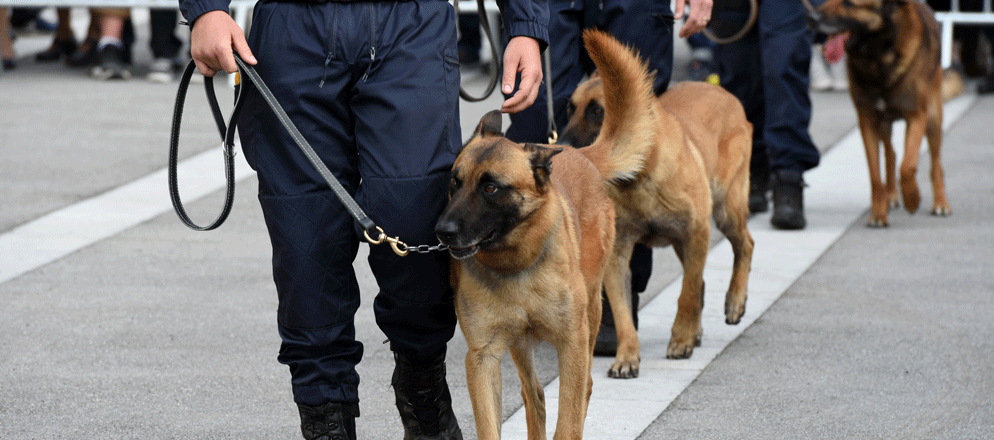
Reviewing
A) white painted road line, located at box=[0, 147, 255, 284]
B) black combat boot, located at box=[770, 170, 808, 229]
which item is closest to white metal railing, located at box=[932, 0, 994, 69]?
black combat boot, located at box=[770, 170, 808, 229]

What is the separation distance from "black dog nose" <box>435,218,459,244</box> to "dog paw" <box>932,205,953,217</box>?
496 cm

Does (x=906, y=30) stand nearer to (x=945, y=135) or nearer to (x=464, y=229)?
(x=945, y=135)

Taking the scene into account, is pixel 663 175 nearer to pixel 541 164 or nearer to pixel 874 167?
pixel 541 164

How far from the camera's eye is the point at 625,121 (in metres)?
3.98

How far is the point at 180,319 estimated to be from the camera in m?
4.92

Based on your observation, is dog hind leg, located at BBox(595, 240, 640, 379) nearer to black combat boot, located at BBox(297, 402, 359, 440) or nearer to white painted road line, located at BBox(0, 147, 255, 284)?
black combat boot, located at BBox(297, 402, 359, 440)

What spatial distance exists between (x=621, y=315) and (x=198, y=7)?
208 cm

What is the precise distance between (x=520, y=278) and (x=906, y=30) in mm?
4512

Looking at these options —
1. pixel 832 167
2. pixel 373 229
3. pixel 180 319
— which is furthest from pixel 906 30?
pixel 373 229

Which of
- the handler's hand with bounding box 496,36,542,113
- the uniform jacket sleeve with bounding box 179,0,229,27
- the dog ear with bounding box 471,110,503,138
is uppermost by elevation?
the uniform jacket sleeve with bounding box 179,0,229,27

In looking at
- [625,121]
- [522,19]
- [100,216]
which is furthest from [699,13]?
[100,216]

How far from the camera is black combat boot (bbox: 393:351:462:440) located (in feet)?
10.9

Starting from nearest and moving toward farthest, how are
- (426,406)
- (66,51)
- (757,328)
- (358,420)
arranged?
(426,406), (358,420), (757,328), (66,51)

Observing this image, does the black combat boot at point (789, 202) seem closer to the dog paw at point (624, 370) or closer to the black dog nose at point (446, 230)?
the dog paw at point (624, 370)
